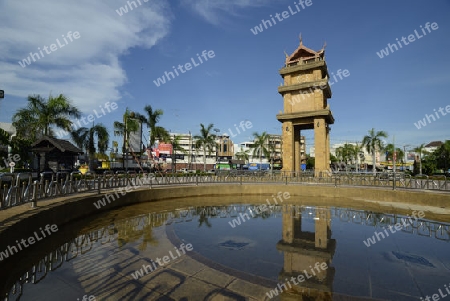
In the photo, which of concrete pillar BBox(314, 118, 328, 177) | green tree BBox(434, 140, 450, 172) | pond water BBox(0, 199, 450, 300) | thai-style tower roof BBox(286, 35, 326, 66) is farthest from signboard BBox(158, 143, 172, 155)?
green tree BBox(434, 140, 450, 172)

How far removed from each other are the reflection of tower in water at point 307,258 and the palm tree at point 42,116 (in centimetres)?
2579

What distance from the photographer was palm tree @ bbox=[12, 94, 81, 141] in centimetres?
2411

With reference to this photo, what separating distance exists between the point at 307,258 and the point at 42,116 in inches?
1137

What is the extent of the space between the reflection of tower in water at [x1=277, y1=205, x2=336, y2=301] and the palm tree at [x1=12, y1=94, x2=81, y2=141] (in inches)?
1015

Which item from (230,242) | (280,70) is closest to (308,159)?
(280,70)

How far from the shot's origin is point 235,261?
20.7 feet

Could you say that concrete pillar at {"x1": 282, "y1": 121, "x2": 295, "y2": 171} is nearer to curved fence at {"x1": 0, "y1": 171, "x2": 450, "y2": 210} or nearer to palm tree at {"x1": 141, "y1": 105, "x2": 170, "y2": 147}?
curved fence at {"x1": 0, "y1": 171, "x2": 450, "y2": 210}

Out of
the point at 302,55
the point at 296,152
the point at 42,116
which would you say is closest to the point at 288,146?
the point at 296,152

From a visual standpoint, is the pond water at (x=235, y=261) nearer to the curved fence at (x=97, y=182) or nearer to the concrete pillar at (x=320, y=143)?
the curved fence at (x=97, y=182)

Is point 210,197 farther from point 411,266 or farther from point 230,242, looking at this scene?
point 411,266

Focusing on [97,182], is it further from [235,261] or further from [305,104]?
[305,104]

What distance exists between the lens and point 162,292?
4477 mm

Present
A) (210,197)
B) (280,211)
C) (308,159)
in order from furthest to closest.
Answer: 1. (308,159)
2. (210,197)
3. (280,211)

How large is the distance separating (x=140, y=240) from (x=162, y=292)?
353 centimetres
